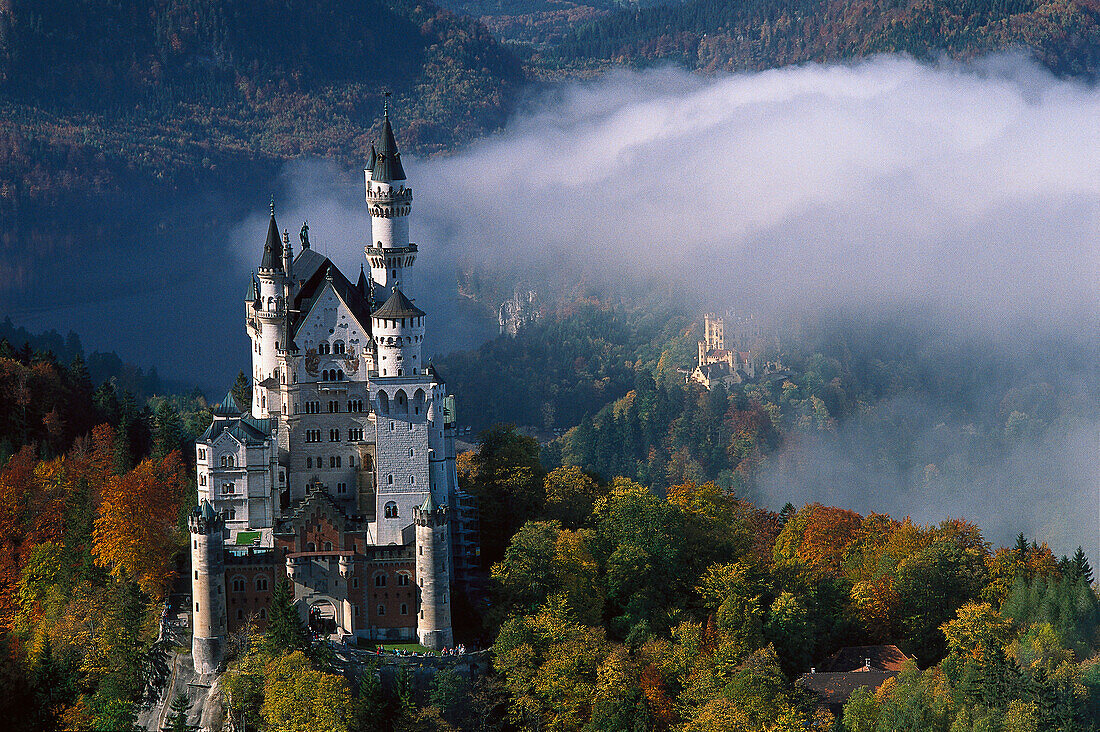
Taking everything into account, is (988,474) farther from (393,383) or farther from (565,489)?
(393,383)

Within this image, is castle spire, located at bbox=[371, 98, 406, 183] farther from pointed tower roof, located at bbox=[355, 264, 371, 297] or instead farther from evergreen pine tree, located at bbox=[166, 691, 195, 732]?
evergreen pine tree, located at bbox=[166, 691, 195, 732]

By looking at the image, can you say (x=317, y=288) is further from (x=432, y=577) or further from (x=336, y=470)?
(x=432, y=577)

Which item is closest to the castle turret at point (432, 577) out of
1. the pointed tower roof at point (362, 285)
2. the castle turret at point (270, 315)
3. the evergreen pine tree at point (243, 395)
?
the castle turret at point (270, 315)

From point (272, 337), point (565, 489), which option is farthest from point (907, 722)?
point (272, 337)

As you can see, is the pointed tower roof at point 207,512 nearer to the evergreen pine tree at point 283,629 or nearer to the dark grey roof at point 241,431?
the dark grey roof at point 241,431

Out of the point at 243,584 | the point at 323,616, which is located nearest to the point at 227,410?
the point at 243,584

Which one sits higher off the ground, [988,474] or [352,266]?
[352,266]
